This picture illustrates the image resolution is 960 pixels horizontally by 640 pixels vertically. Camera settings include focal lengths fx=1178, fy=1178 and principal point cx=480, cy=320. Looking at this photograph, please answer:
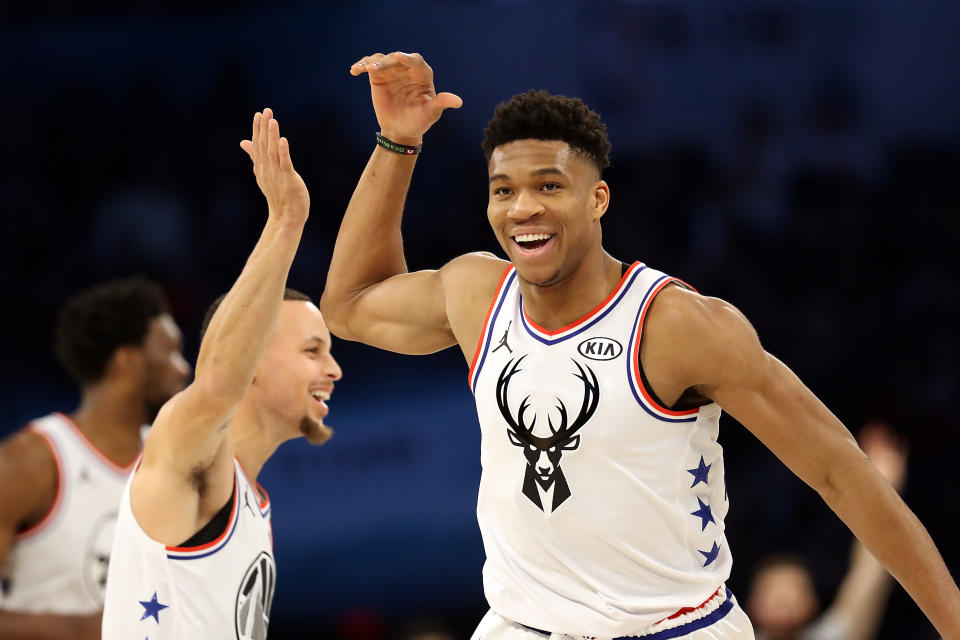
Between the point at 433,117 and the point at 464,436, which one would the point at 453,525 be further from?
the point at 433,117

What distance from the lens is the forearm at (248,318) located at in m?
3.41

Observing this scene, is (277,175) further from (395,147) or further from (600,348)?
(600,348)

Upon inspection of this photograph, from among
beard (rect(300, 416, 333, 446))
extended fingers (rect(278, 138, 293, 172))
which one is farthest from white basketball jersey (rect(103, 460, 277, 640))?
extended fingers (rect(278, 138, 293, 172))

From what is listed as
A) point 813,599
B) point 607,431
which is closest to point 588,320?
point 607,431

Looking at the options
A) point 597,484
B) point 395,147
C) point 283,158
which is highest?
point 395,147

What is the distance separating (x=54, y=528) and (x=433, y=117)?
2409 mm

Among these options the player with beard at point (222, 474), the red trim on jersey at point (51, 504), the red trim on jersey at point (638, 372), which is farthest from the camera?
the red trim on jersey at point (51, 504)

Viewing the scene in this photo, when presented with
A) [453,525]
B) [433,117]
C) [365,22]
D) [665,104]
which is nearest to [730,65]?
[665,104]

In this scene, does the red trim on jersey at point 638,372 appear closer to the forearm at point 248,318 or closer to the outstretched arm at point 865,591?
the forearm at point 248,318

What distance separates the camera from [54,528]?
4852mm

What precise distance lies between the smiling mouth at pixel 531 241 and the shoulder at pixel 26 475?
8.51 feet

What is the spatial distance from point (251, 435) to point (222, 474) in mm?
511

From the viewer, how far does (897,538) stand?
10.2 ft

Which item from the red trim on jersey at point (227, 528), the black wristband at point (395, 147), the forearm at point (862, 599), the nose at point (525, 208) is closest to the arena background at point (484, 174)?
the forearm at point (862, 599)
